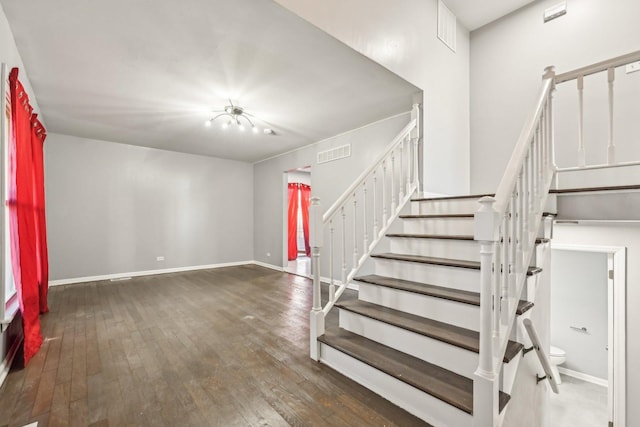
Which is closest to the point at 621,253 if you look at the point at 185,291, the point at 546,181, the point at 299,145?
the point at 546,181

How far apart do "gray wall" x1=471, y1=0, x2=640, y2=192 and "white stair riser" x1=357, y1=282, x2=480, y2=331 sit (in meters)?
2.46

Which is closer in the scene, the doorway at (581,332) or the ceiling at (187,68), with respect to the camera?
the ceiling at (187,68)

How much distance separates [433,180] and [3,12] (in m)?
3.99

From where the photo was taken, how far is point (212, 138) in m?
4.89

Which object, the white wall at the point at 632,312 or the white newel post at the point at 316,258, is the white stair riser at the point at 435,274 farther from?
the white wall at the point at 632,312

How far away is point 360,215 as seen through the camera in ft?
13.5

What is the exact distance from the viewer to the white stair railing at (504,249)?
1.31 metres

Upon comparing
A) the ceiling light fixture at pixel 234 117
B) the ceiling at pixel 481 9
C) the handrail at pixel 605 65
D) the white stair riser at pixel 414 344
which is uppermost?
the ceiling at pixel 481 9

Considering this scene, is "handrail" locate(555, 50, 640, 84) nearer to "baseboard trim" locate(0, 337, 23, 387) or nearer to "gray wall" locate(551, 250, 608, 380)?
"gray wall" locate(551, 250, 608, 380)

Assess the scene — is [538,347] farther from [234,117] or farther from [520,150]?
[234,117]

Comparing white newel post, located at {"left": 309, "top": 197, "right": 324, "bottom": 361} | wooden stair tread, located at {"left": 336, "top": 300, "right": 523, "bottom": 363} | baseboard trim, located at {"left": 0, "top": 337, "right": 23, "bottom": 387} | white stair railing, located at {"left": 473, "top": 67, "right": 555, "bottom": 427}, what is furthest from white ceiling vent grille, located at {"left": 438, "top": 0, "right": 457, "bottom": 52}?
baseboard trim, located at {"left": 0, "top": 337, "right": 23, "bottom": 387}

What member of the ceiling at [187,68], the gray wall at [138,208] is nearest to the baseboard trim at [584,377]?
the ceiling at [187,68]

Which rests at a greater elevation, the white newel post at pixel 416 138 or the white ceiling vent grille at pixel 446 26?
the white ceiling vent grille at pixel 446 26

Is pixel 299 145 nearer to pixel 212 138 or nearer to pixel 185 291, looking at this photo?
pixel 212 138
